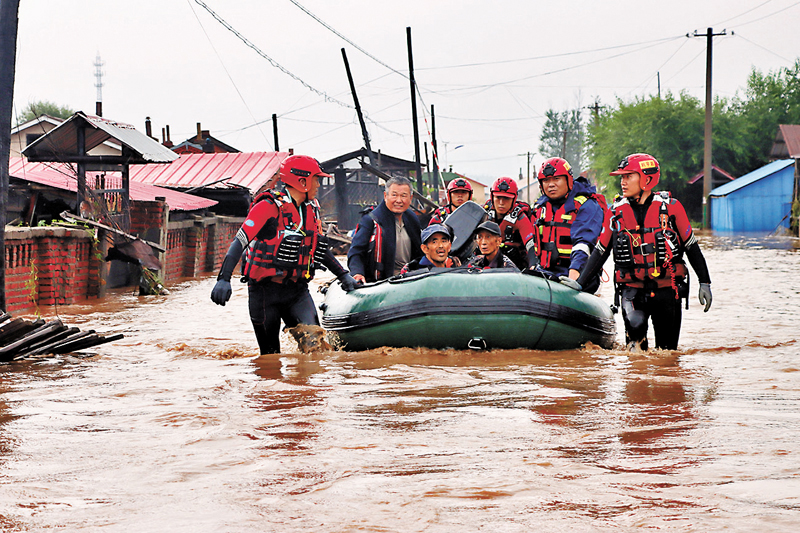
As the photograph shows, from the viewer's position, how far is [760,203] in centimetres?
4103

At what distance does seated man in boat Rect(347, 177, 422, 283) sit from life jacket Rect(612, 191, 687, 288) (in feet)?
6.62

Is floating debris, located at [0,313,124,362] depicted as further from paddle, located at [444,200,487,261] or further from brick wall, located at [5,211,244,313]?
brick wall, located at [5,211,244,313]

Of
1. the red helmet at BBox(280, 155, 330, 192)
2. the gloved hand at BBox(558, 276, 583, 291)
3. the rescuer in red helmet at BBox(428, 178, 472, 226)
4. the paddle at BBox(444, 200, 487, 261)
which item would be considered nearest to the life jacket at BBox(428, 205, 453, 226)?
the rescuer in red helmet at BBox(428, 178, 472, 226)

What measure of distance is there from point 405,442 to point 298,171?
3.01 m

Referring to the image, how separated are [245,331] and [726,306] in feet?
22.1

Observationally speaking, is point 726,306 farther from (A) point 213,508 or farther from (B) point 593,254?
(A) point 213,508

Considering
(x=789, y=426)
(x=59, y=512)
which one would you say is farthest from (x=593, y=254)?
(x=59, y=512)

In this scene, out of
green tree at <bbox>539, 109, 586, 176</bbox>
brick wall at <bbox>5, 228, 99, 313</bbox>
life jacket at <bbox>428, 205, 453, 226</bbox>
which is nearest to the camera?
life jacket at <bbox>428, 205, 453, 226</bbox>

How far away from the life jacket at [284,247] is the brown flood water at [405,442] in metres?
0.74

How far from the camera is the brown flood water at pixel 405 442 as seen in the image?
3264 millimetres

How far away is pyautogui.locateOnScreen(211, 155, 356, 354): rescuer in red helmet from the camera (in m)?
6.62

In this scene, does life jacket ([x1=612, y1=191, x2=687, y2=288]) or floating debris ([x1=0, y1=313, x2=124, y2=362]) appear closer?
life jacket ([x1=612, y1=191, x2=687, y2=288])

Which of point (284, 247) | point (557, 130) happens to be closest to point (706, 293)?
point (284, 247)

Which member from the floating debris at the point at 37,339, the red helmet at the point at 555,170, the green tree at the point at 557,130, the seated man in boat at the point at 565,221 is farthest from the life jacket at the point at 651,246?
the green tree at the point at 557,130
